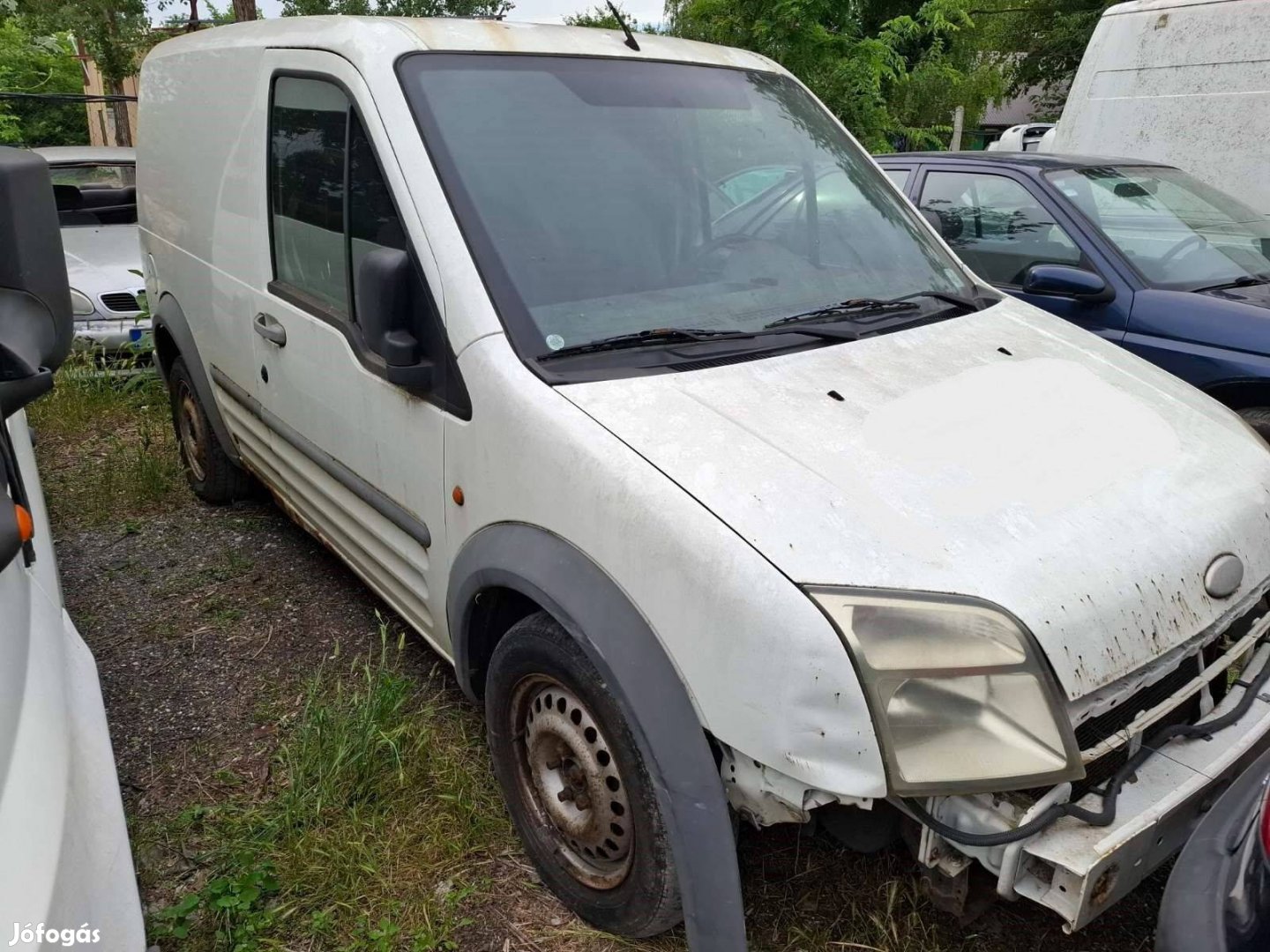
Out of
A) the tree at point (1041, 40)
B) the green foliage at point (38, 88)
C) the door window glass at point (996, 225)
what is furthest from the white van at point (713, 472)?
the tree at point (1041, 40)

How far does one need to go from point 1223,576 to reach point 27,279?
2.22m

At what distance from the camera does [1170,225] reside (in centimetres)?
470

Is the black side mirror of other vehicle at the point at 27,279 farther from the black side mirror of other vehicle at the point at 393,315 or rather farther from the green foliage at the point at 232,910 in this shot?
the green foliage at the point at 232,910

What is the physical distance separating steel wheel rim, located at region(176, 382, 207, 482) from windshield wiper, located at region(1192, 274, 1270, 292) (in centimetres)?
456

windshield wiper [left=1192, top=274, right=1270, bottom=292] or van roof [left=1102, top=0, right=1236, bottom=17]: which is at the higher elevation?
van roof [left=1102, top=0, right=1236, bottom=17]

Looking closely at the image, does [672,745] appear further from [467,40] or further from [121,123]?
[121,123]

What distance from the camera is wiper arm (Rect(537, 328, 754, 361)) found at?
227 cm

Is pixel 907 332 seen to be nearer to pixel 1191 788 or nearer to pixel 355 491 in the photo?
pixel 1191 788

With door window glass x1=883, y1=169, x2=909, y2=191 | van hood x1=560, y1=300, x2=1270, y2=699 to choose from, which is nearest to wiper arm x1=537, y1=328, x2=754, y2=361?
van hood x1=560, y1=300, x2=1270, y2=699

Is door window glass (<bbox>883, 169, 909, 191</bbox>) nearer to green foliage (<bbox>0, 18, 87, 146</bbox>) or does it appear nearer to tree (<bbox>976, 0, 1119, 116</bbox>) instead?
green foliage (<bbox>0, 18, 87, 146</bbox>)

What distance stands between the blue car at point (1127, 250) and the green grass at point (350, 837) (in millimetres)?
2886

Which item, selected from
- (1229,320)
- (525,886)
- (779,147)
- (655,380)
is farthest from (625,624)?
(1229,320)

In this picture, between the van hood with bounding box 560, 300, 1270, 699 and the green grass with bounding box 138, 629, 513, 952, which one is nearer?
the van hood with bounding box 560, 300, 1270, 699

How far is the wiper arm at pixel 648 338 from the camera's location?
7.45ft
